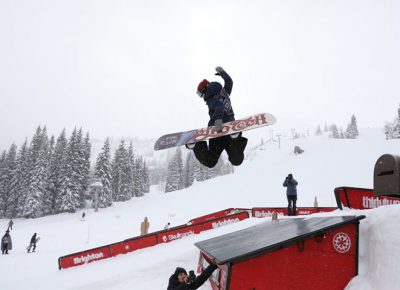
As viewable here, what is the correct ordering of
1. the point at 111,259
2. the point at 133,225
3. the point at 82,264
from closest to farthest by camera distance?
the point at 111,259 → the point at 82,264 → the point at 133,225

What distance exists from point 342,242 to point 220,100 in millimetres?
3797

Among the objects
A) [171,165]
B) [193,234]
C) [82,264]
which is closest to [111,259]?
[82,264]

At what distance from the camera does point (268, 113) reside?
23.2 feet

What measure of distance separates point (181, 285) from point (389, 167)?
421cm

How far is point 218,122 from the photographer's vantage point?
662 cm

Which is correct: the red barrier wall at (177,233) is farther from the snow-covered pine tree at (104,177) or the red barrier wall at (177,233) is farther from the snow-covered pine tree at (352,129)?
the snow-covered pine tree at (352,129)

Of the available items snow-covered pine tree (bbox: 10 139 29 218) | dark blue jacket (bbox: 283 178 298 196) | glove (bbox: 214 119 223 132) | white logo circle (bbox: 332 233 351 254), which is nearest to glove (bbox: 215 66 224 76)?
glove (bbox: 214 119 223 132)

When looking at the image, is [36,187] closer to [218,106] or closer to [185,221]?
[185,221]

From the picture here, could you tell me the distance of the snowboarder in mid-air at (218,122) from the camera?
659 centimetres

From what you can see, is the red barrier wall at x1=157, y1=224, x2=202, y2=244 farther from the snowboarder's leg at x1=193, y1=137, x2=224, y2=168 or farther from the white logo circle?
the white logo circle

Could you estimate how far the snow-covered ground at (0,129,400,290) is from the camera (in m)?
4.35

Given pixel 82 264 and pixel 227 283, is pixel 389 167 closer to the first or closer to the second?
pixel 227 283

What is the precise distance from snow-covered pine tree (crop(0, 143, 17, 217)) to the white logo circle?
2288 inches

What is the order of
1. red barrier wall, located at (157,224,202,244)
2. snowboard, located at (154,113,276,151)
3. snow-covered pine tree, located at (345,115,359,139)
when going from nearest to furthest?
snowboard, located at (154,113,276,151) < red barrier wall, located at (157,224,202,244) < snow-covered pine tree, located at (345,115,359,139)
